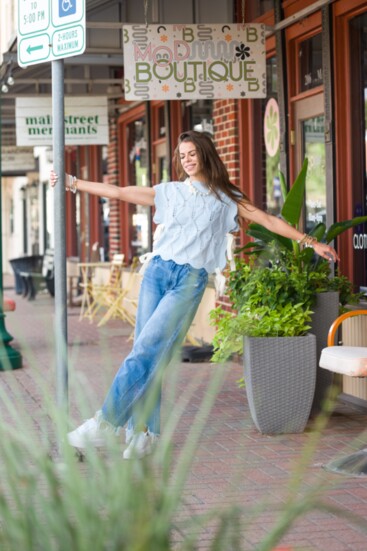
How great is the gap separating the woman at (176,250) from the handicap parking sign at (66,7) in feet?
2.72

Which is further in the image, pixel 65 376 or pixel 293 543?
pixel 65 376

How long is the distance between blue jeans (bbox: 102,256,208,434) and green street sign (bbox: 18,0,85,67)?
1265 mm

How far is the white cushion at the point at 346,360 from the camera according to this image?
571 cm

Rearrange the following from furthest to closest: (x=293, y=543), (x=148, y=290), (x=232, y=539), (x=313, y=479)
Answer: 1. (x=148, y=290)
2. (x=313, y=479)
3. (x=293, y=543)
4. (x=232, y=539)

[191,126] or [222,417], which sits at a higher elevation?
[191,126]

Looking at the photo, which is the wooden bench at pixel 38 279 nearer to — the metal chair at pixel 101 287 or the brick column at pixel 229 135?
the metal chair at pixel 101 287

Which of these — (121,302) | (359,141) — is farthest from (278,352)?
(121,302)

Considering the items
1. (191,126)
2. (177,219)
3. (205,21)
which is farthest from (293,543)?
(191,126)

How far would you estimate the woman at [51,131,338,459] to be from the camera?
611cm

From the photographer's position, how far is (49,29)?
594 centimetres

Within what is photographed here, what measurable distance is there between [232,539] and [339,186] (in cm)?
643

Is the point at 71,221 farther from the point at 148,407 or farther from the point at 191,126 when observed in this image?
the point at 148,407

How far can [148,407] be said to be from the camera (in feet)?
7.95

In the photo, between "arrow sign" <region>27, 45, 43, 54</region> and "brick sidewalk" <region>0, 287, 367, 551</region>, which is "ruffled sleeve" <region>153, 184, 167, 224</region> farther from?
"arrow sign" <region>27, 45, 43, 54</region>
